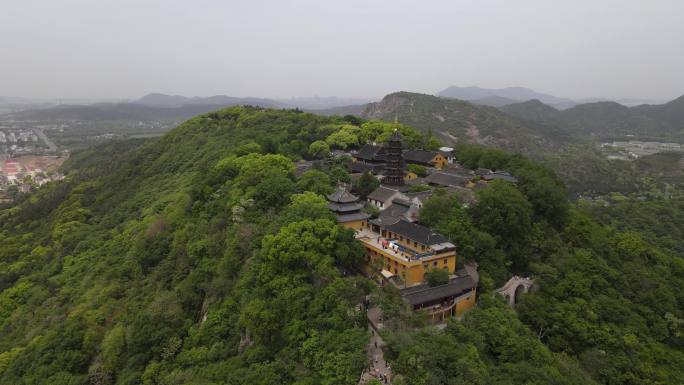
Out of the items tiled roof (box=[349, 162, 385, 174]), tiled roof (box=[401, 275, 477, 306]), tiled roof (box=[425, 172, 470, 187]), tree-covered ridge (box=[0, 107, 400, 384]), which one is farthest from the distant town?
tiled roof (box=[401, 275, 477, 306])

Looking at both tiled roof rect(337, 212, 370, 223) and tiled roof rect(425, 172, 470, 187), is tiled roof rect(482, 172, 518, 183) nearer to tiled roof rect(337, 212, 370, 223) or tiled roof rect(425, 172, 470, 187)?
tiled roof rect(425, 172, 470, 187)

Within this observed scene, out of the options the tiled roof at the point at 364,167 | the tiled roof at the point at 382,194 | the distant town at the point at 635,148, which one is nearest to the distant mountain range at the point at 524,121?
the distant town at the point at 635,148

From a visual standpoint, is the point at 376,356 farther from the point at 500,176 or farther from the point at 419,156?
the point at 419,156

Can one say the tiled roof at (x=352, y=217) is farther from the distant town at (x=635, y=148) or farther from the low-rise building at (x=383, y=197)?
the distant town at (x=635, y=148)

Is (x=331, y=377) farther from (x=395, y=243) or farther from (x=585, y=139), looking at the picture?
(x=585, y=139)

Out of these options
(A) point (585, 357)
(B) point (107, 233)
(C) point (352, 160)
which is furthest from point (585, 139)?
(B) point (107, 233)
